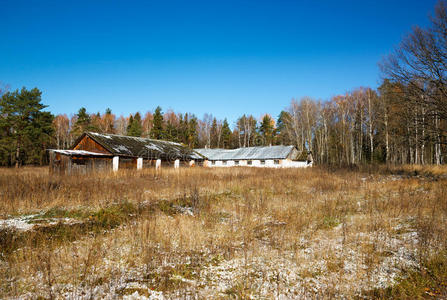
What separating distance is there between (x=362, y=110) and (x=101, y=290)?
136 feet

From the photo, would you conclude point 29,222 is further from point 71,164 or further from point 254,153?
point 254,153

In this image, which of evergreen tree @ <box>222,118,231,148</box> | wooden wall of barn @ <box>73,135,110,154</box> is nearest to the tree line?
evergreen tree @ <box>222,118,231,148</box>

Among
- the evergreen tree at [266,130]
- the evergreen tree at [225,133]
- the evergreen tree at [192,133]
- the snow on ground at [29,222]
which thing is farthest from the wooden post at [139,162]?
the evergreen tree at [266,130]

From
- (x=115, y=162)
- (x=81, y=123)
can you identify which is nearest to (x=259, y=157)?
(x=115, y=162)

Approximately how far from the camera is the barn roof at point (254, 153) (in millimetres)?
39125

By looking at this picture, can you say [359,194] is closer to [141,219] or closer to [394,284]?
[394,284]

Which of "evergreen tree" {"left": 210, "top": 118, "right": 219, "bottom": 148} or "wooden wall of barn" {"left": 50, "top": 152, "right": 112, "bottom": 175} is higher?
"evergreen tree" {"left": 210, "top": 118, "right": 219, "bottom": 148}

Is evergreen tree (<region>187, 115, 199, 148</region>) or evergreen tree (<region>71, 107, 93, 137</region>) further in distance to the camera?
evergreen tree (<region>187, 115, 199, 148</region>)

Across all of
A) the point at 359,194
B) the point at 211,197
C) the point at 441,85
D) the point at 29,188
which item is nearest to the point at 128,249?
the point at 211,197

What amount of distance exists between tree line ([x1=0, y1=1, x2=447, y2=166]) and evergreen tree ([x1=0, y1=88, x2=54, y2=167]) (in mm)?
101

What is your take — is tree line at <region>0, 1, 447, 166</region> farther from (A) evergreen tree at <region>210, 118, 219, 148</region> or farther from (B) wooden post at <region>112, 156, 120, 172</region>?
(B) wooden post at <region>112, 156, 120, 172</region>

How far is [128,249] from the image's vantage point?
4.35 m

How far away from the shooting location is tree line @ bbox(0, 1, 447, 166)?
12.9 meters

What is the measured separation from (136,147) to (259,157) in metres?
22.4
